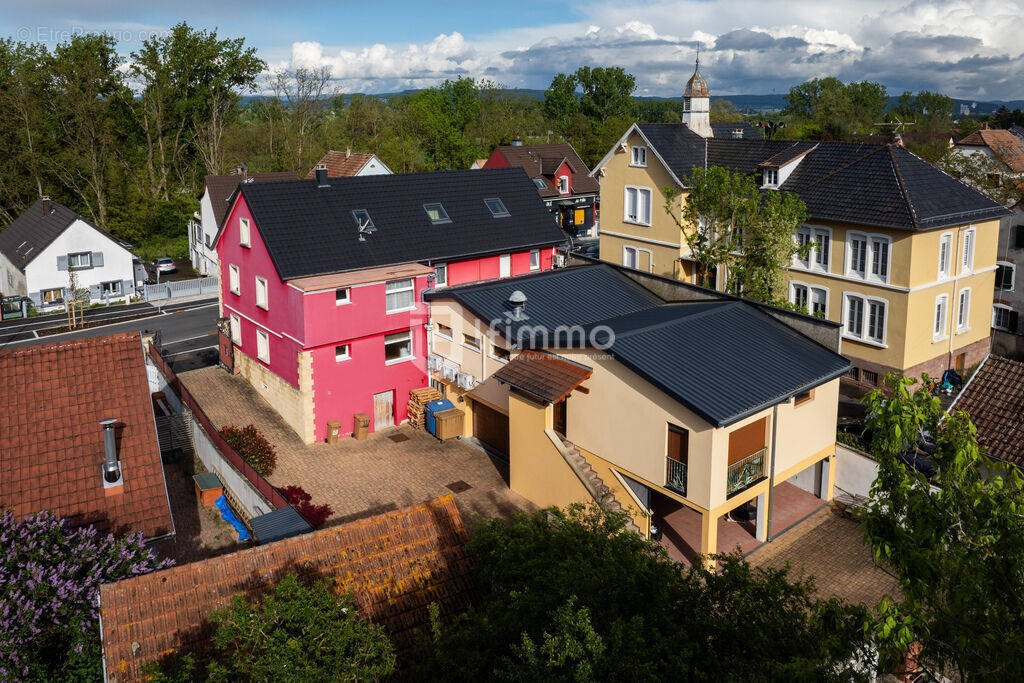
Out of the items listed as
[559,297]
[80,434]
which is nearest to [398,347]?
[559,297]

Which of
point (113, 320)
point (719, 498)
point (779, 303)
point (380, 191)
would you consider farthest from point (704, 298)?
point (113, 320)

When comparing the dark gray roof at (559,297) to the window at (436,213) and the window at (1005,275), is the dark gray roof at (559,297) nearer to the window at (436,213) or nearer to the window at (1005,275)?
the window at (436,213)

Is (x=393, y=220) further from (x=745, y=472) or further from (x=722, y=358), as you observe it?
(x=745, y=472)

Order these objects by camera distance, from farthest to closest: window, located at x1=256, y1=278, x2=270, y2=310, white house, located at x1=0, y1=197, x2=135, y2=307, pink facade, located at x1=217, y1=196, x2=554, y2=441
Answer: white house, located at x1=0, y1=197, x2=135, y2=307 → window, located at x1=256, y1=278, x2=270, y2=310 → pink facade, located at x1=217, y1=196, x2=554, y2=441

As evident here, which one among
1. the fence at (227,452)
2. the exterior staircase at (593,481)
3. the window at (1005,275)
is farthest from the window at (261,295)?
the window at (1005,275)

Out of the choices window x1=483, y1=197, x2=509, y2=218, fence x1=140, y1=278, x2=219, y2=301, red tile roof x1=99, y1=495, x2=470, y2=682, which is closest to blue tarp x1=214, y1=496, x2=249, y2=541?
red tile roof x1=99, y1=495, x2=470, y2=682

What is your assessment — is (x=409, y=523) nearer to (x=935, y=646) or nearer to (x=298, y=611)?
(x=298, y=611)

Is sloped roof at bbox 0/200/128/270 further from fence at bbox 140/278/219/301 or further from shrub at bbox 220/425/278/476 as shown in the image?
shrub at bbox 220/425/278/476
